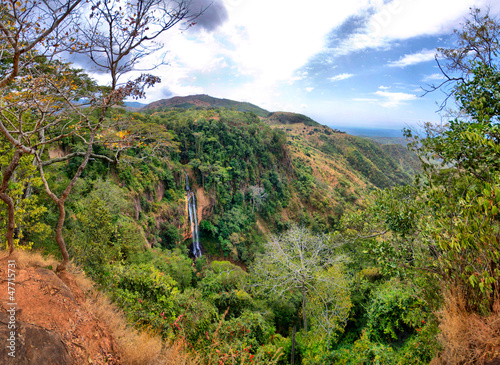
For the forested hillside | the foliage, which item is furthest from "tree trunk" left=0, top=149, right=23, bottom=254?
the foliage

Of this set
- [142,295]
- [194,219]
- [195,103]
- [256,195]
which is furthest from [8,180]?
[195,103]

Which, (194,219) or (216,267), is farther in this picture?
(194,219)

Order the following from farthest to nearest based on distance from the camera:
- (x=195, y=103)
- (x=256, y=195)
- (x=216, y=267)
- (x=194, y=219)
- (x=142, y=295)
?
1. (x=195, y=103)
2. (x=256, y=195)
3. (x=194, y=219)
4. (x=216, y=267)
5. (x=142, y=295)

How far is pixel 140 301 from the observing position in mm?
6387

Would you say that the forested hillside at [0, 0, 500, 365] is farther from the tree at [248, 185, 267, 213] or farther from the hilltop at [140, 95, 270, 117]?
the hilltop at [140, 95, 270, 117]

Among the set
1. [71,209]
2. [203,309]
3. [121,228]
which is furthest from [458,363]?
[71,209]

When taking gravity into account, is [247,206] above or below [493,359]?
below

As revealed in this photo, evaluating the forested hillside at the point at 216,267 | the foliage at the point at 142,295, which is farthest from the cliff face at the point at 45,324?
the foliage at the point at 142,295

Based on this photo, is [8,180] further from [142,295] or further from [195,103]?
[195,103]

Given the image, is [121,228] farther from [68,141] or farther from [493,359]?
[493,359]

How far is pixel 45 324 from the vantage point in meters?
3.33

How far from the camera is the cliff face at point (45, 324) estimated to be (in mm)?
2791

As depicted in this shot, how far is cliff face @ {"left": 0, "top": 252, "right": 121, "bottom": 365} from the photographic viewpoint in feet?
9.16

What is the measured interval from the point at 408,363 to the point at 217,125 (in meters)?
34.8
